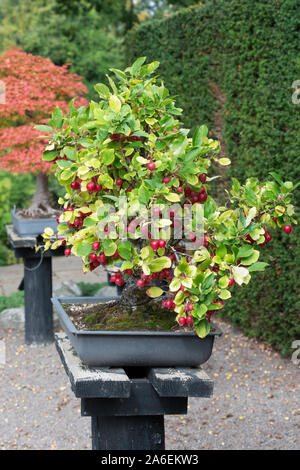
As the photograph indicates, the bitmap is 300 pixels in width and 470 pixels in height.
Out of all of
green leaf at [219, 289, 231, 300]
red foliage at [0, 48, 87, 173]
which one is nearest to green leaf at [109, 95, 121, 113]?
green leaf at [219, 289, 231, 300]

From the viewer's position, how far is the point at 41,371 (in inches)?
172

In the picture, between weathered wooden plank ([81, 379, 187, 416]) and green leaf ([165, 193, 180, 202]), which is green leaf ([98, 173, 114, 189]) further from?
A: weathered wooden plank ([81, 379, 187, 416])

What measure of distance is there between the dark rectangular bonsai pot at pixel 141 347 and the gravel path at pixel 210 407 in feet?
5.41

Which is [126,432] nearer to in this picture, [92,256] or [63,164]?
[92,256]

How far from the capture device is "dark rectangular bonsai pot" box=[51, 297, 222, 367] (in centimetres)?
167

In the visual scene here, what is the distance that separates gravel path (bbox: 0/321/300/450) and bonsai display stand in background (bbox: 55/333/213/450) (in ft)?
4.97

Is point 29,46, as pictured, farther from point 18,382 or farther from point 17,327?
point 18,382

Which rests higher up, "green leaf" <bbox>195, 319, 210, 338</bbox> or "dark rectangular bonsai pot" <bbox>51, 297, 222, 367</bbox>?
"green leaf" <bbox>195, 319, 210, 338</bbox>

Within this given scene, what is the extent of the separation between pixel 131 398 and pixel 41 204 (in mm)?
3549

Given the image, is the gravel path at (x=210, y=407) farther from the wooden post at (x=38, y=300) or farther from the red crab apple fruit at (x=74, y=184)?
the red crab apple fruit at (x=74, y=184)

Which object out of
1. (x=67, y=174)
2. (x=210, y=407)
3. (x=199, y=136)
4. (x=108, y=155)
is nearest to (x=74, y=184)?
(x=67, y=174)

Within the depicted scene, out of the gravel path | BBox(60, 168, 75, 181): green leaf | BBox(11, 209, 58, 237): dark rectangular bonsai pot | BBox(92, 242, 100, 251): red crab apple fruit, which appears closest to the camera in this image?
BBox(92, 242, 100, 251): red crab apple fruit

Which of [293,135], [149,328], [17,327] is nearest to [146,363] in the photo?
[149,328]

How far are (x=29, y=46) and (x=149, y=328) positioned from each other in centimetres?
874
